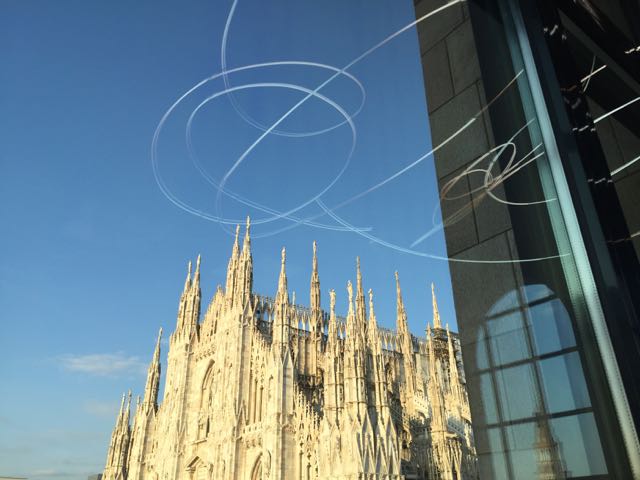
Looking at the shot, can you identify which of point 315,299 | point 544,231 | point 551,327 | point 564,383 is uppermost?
point 315,299

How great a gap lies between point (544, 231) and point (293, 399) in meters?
18.8

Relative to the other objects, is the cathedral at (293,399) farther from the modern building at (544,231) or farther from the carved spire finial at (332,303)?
the modern building at (544,231)

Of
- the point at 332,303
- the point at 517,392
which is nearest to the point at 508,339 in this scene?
the point at 517,392

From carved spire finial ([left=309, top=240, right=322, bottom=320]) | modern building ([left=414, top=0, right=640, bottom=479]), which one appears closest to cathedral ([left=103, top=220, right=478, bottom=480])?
carved spire finial ([left=309, top=240, right=322, bottom=320])

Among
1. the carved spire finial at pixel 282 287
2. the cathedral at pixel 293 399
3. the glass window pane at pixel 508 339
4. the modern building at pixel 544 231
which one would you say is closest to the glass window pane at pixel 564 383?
the modern building at pixel 544 231

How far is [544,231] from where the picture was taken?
168 centimetres

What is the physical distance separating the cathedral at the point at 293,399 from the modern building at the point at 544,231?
8.62 metres

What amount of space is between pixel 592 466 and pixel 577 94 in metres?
1.35

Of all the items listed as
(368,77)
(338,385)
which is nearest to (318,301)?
(338,385)

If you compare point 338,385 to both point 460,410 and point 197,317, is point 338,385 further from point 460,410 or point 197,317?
point 197,317

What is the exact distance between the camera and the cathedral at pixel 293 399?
16344 mm

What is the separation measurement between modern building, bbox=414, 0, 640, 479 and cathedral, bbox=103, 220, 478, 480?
8.62 metres

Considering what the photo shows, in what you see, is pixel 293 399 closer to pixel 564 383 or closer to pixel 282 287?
pixel 282 287

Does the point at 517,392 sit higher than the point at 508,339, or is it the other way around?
the point at 508,339
